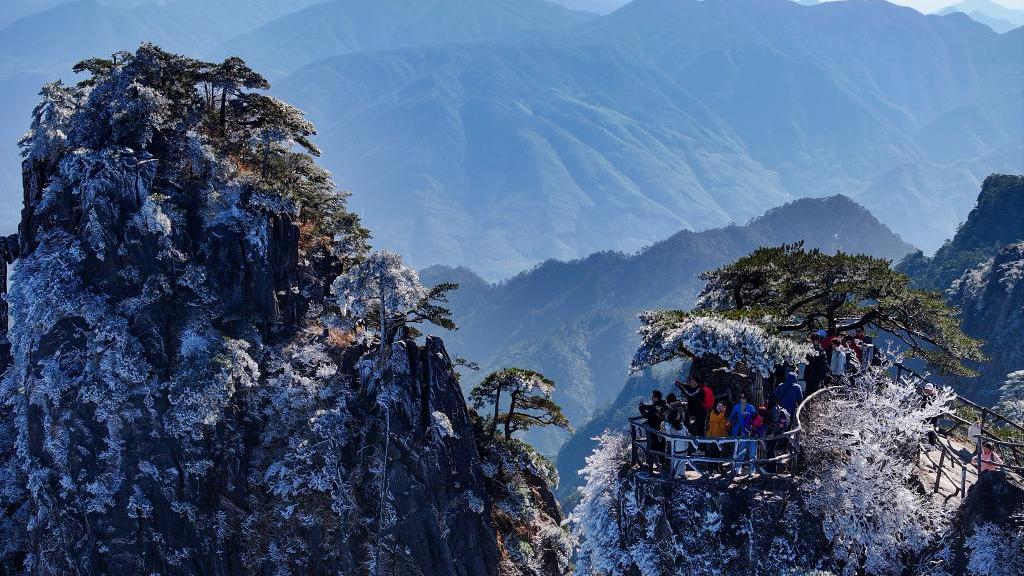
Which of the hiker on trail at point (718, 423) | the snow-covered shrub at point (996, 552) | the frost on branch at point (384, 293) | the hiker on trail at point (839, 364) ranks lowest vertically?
the snow-covered shrub at point (996, 552)

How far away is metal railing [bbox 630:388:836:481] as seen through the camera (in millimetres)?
22000

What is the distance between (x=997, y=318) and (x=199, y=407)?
303ft

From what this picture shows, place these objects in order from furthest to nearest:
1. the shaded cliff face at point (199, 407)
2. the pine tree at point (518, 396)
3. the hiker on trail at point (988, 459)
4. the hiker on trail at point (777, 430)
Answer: the pine tree at point (518, 396)
the shaded cliff face at point (199, 407)
the hiker on trail at point (777, 430)
the hiker on trail at point (988, 459)

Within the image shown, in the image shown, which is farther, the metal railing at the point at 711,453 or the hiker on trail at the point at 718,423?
the hiker on trail at the point at 718,423

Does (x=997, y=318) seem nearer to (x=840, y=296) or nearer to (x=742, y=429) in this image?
(x=840, y=296)

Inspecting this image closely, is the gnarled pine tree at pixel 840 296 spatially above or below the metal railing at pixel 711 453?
above

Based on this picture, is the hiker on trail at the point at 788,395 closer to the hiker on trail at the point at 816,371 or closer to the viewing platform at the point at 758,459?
the viewing platform at the point at 758,459

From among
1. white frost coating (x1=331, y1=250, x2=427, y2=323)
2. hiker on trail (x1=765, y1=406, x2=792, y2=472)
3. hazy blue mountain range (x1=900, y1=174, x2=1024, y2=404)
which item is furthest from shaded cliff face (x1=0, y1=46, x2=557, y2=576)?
hazy blue mountain range (x1=900, y1=174, x2=1024, y2=404)

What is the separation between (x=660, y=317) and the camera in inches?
1128

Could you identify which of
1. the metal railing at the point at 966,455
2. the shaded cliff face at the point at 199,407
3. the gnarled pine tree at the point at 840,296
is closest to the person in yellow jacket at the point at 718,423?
the metal railing at the point at 966,455

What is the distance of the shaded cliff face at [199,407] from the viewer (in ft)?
109

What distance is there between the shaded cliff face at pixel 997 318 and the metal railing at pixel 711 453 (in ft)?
248

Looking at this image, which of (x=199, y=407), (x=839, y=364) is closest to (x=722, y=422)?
(x=839, y=364)

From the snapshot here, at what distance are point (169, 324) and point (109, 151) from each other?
315 inches
